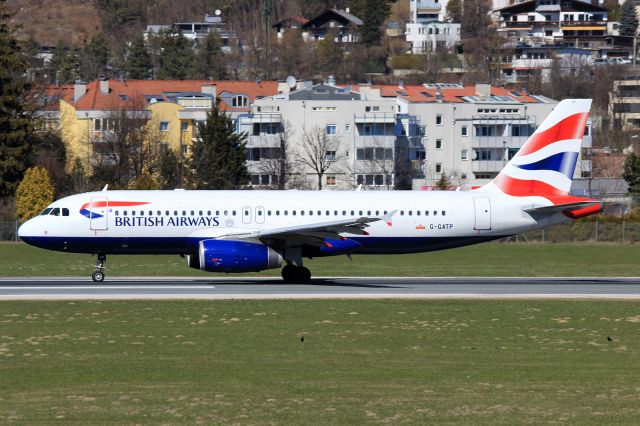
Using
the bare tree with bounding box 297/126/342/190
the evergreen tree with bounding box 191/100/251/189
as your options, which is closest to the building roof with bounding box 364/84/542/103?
the bare tree with bounding box 297/126/342/190

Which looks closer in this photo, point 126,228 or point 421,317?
point 421,317

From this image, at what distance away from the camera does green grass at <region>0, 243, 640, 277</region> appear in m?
57.1

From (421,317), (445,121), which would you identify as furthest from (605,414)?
(445,121)

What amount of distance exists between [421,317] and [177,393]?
12521 millimetres

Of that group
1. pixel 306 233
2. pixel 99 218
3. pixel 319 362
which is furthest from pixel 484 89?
pixel 319 362

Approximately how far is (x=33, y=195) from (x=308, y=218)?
1887 inches

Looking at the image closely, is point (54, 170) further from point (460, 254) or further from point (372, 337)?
point (372, 337)

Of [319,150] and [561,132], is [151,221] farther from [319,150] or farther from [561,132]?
[319,150]

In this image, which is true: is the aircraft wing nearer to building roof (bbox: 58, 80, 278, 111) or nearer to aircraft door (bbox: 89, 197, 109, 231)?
aircraft door (bbox: 89, 197, 109, 231)

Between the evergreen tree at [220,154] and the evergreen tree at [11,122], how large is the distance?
13.8m

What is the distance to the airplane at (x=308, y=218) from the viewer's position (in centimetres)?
4750

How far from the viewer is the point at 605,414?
24.4 meters

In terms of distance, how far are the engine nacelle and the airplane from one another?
0.12 feet

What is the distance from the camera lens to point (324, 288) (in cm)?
4669
